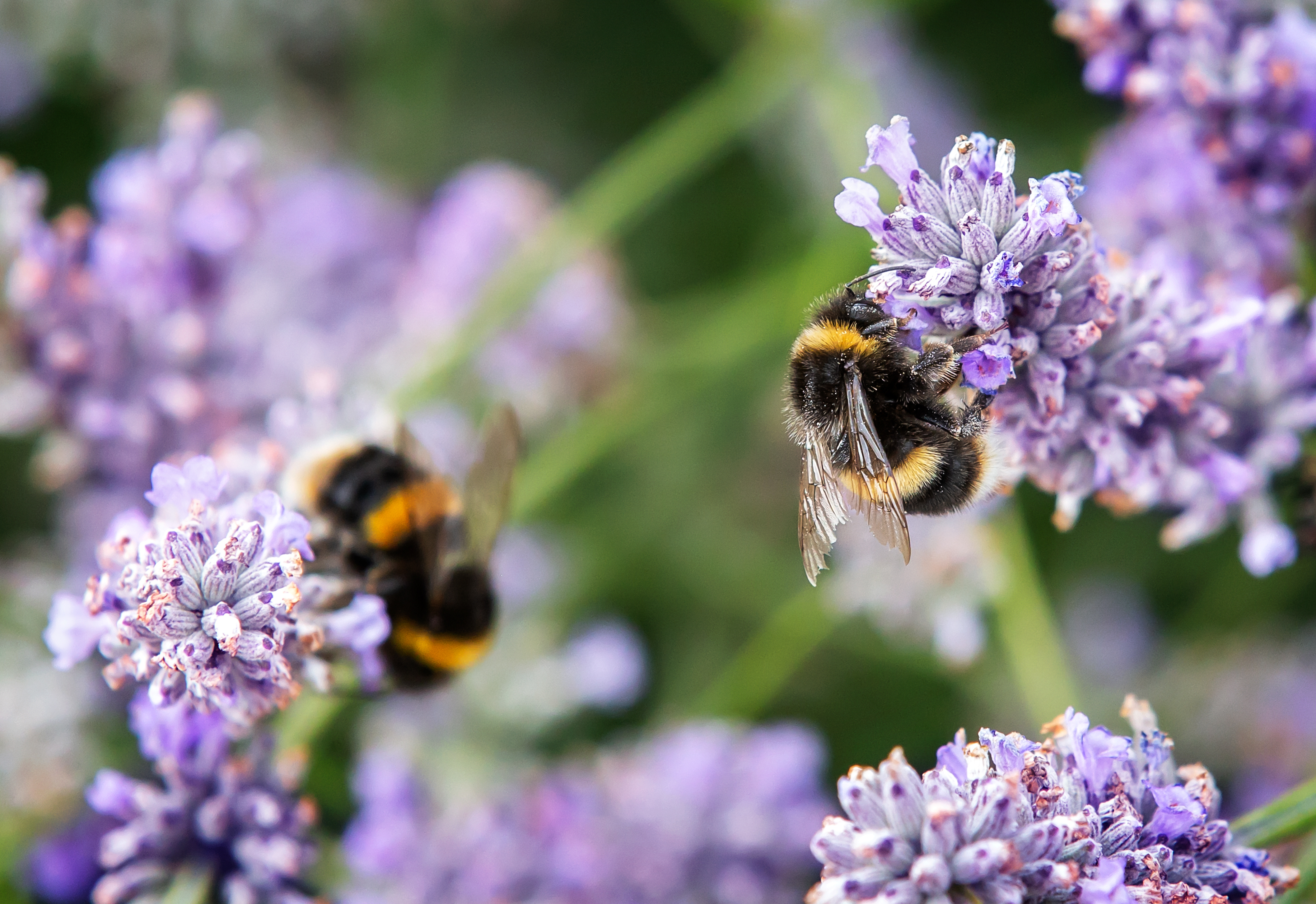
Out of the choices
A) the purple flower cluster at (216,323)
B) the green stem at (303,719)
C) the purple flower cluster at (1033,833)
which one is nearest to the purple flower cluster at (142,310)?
the purple flower cluster at (216,323)

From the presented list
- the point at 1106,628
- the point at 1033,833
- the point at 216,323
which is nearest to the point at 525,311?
the point at 216,323

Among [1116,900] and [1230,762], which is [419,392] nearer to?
[1116,900]

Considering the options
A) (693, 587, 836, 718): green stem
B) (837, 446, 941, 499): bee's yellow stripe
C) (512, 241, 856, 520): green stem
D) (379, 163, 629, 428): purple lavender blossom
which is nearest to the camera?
(837, 446, 941, 499): bee's yellow stripe

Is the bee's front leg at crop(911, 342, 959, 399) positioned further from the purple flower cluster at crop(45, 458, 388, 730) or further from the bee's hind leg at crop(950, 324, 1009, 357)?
the purple flower cluster at crop(45, 458, 388, 730)

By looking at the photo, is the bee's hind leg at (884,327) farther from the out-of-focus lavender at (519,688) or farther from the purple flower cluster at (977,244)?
the out-of-focus lavender at (519,688)

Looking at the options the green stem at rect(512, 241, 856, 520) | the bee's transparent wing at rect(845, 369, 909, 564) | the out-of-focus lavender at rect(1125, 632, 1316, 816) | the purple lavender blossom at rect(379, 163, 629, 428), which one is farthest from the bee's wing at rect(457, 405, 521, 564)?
the out-of-focus lavender at rect(1125, 632, 1316, 816)

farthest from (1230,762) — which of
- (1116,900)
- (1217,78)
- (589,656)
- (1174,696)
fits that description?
(1116,900)
